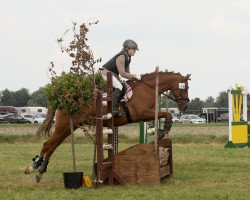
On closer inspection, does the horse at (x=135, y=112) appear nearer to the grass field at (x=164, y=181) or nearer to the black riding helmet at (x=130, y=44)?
the grass field at (x=164, y=181)

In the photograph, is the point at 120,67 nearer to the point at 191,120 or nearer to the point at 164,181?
the point at 164,181

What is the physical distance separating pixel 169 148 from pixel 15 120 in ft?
182

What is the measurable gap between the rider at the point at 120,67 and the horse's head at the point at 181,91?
1047 millimetres

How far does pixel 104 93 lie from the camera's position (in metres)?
9.88

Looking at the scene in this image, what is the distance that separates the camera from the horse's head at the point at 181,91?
10898mm

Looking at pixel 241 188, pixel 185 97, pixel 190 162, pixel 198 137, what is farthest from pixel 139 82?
pixel 198 137

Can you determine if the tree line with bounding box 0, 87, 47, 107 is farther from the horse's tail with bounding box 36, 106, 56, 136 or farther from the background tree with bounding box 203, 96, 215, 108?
the horse's tail with bounding box 36, 106, 56, 136

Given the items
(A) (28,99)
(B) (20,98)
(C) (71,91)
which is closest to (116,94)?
(C) (71,91)

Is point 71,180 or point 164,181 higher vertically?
point 71,180

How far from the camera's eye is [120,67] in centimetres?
975

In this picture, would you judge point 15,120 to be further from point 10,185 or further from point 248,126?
point 10,185

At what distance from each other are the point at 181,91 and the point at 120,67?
170cm

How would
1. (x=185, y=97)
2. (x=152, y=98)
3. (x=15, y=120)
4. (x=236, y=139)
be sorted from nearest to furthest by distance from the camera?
(x=152, y=98) < (x=185, y=97) < (x=236, y=139) < (x=15, y=120)

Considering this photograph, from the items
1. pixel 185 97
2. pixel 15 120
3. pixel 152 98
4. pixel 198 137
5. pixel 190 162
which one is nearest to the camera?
pixel 152 98
